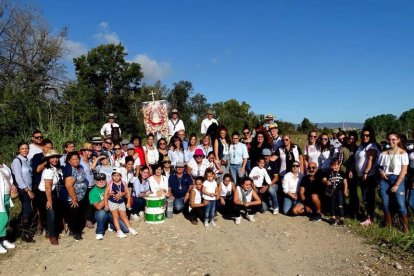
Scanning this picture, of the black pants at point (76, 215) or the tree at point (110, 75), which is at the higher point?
the tree at point (110, 75)

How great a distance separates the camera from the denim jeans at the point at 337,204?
7.47m

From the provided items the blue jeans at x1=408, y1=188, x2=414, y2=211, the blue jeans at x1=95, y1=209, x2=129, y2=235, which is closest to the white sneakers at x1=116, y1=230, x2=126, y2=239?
the blue jeans at x1=95, y1=209, x2=129, y2=235

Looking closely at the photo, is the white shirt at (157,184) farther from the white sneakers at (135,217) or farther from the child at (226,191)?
the child at (226,191)

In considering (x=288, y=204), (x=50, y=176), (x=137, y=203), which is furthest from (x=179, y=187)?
(x=50, y=176)

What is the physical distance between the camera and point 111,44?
28.7m

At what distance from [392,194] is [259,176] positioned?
9.09 ft

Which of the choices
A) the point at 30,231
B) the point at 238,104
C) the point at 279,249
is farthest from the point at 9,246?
the point at 238,104

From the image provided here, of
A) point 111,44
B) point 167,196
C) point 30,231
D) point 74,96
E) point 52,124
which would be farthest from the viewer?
point 111,44

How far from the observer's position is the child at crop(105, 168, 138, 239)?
22.3 ft

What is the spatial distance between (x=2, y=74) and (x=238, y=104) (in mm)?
35504

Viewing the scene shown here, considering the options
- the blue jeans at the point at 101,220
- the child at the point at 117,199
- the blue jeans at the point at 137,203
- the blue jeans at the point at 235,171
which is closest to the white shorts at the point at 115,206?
the child at the point at 117,199

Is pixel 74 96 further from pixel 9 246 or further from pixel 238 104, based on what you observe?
pixel 238 104

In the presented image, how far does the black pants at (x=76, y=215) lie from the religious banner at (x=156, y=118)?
173 inches

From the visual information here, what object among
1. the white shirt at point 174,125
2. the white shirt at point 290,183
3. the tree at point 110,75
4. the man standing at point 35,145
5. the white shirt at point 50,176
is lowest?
the white shirt at point 290,183
